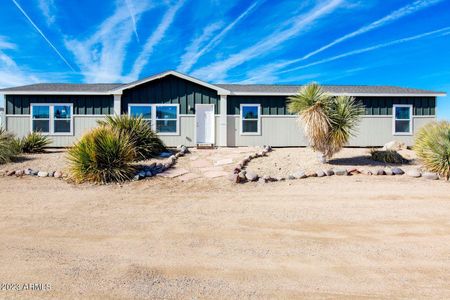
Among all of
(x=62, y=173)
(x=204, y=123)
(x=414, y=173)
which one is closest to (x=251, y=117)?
(x=204, y=123)

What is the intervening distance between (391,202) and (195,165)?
6468mm

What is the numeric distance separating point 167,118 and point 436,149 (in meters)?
12.4

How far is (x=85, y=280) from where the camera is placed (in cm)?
315

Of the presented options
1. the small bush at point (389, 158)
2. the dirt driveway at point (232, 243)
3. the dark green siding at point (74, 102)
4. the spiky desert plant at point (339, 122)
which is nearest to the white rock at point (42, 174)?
the dirt driveway at point (232, 243)

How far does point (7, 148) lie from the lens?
36.3 ft

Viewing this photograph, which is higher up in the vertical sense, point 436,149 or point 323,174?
point 436,149

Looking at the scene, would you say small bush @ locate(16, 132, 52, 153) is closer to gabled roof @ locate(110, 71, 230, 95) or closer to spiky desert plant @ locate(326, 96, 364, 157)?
gabled roof @ locate(110, 71, 230, 95)

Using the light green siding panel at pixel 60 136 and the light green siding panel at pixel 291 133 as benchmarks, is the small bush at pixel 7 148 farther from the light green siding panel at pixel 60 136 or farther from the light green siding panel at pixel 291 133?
the light green siding panel at pixel 291 133

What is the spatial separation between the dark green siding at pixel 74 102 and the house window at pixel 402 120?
1648cm

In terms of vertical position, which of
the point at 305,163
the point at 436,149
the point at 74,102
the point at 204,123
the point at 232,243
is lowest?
the point at 232,243

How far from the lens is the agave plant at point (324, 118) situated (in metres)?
9.93

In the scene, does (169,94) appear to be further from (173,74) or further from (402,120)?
(402,120)

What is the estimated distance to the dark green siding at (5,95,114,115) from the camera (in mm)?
16500

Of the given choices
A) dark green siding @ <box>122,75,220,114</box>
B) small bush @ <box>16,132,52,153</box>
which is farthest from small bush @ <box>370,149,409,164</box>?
small bush @ <box>16,132,52,153</box>
